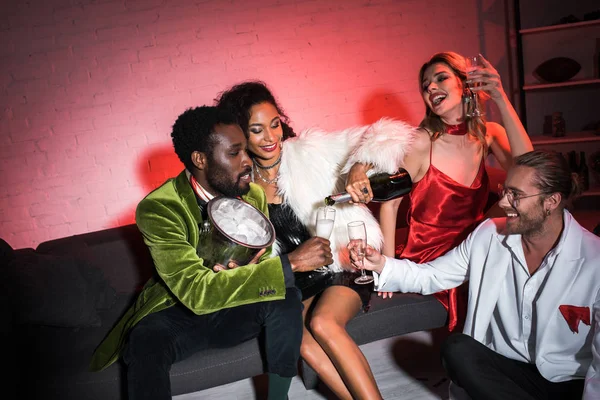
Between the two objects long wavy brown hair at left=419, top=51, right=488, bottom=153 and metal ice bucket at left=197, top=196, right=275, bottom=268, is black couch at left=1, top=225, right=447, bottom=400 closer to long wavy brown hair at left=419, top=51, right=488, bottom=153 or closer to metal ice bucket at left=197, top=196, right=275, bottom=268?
metal ice bucket at left=197, top=196, right=275, bottom=268

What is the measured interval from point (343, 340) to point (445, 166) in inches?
38.2

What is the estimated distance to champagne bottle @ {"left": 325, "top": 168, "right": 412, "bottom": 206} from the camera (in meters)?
2.51

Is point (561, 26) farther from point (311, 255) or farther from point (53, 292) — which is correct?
point (53, 292)

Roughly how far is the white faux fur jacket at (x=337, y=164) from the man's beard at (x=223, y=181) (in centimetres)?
35

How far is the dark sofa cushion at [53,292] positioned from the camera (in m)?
2.44

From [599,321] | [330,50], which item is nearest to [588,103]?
[330,50]

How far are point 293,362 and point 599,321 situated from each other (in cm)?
101

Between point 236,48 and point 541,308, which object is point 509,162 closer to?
point 541,308

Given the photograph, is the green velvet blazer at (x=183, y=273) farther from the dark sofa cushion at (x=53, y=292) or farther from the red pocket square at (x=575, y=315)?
the red pocket square at (x=575, y=315)

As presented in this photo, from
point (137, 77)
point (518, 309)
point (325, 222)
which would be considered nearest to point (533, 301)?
point (518, 309)

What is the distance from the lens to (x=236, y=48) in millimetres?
4164

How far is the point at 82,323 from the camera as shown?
259 cm

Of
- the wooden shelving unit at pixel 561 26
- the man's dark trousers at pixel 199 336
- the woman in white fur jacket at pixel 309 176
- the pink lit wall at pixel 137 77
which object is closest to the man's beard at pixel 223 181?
the woman in white fur jacket at pixel 309 176

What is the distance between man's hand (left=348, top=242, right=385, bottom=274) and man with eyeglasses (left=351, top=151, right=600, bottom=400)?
0.35m
